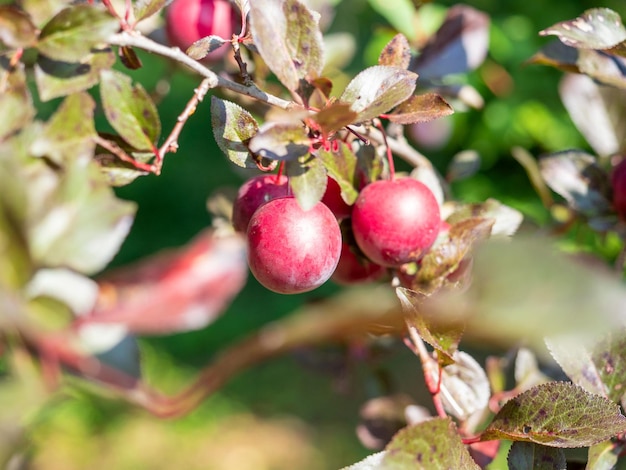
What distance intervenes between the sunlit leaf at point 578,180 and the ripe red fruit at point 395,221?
0.25 m

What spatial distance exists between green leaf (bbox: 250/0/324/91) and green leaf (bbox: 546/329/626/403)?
308 mm

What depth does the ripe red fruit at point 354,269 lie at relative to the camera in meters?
0.65

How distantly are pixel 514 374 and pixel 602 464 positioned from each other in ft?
0.63

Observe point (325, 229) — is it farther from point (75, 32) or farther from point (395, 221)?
point (75, 32)

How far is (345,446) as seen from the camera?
183 centimetres

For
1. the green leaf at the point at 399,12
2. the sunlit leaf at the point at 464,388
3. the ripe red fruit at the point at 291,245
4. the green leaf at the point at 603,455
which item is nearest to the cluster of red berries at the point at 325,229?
the ripe red fruit at the point at 291,245

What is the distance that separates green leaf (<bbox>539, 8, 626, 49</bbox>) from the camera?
584 mm

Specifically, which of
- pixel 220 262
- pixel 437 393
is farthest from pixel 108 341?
pixel 437 393

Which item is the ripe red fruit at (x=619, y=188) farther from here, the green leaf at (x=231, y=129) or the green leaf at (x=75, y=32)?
the green leaf at (x=75, y=32)

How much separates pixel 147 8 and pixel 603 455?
0.53 metres

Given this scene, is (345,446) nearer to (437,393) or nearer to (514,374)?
(514,374)

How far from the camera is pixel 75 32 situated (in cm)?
54

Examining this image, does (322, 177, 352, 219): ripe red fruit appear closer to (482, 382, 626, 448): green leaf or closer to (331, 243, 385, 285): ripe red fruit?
(331, 243, 385, 285): ripe red fruit

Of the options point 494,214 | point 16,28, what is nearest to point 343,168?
point 494,214
